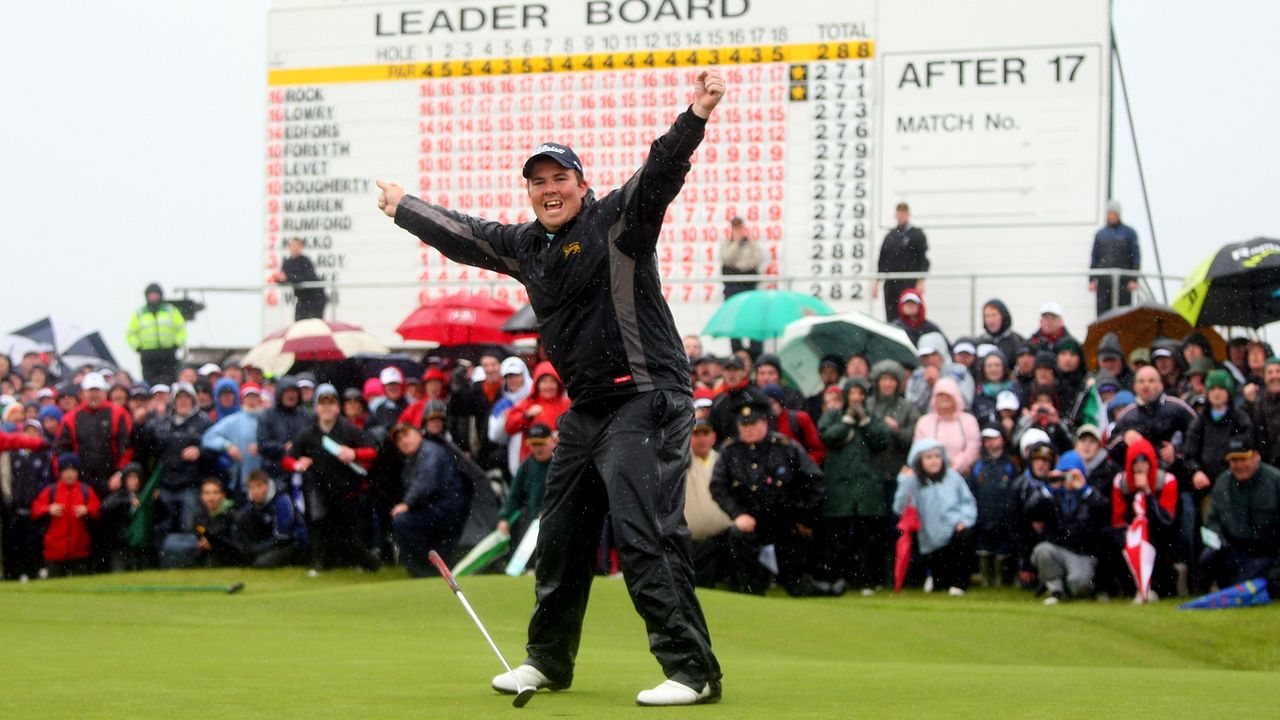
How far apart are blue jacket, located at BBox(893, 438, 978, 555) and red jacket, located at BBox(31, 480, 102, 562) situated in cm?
879

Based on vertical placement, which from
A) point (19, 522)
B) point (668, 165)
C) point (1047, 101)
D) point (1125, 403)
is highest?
point (1047, 101)

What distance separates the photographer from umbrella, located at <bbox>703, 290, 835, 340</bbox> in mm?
19281

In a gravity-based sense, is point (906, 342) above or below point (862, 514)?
above

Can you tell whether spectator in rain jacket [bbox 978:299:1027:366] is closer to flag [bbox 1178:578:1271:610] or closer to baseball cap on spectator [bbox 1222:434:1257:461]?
baseball cap on spectator [bbox 1222:434:1257:461]

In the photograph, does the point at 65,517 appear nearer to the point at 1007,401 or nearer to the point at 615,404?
the point at 1007,401

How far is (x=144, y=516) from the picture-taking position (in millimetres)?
18609

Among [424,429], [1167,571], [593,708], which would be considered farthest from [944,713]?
[424,429]

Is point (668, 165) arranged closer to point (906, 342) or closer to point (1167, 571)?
point (1167, 571)

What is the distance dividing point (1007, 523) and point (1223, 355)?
4909 millimetres

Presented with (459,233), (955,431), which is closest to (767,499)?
(955,431)

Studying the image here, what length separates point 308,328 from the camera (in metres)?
21.1

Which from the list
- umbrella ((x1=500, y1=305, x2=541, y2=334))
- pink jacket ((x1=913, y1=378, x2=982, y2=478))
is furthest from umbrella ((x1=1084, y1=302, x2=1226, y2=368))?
umbrella ((x1=500, y1=305, x2=541, y2=334))

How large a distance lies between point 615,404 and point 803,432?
9.54 meters

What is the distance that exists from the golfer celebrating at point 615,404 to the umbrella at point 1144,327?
1269 cm
